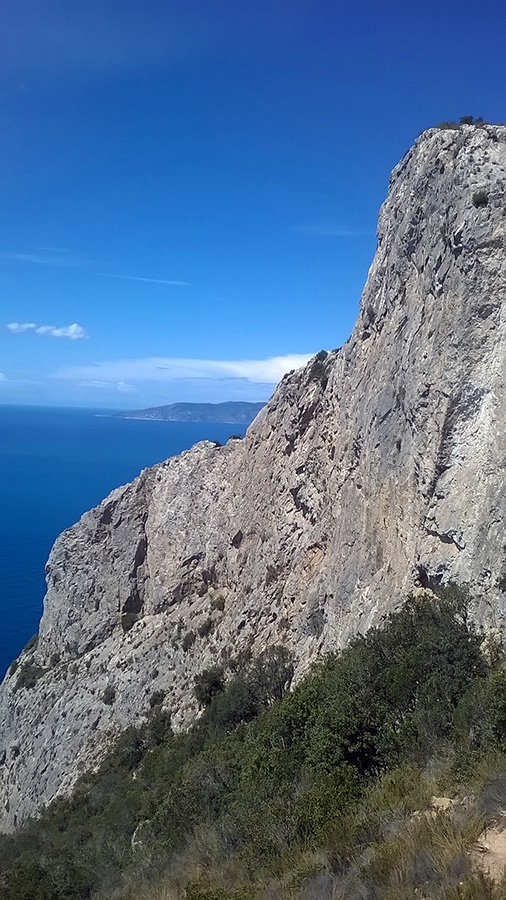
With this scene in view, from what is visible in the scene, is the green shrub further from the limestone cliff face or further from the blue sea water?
the blue sea water

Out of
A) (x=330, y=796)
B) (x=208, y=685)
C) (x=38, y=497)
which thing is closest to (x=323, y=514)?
(x=208, y=685)

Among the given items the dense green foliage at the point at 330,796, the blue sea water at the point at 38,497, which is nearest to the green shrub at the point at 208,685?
the dense green foliage at the point at 330,796

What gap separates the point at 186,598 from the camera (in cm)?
2872

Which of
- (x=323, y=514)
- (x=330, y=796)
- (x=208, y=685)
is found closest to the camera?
(x=330, y=796)

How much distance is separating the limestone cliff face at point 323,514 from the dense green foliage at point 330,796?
5.87 feet

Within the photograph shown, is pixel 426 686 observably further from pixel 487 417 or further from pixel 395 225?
pixel 395 225

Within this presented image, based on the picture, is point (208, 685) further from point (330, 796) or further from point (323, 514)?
point (330, 796)

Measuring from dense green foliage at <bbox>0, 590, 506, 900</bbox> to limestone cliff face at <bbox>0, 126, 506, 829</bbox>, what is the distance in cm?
179

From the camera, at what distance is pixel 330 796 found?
25.2 ft

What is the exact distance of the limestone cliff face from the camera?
44.1 ft

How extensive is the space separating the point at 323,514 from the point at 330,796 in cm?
1406

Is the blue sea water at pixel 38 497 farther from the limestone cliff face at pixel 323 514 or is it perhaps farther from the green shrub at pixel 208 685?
the green shrub at pixel 208 685

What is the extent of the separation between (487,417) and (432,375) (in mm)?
2318

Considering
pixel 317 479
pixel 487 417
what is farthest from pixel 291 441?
pixel 487 417
